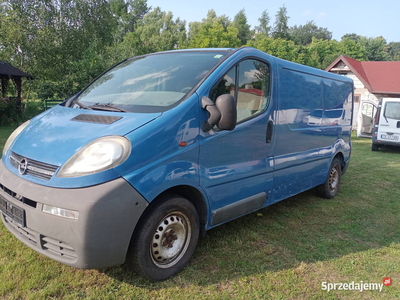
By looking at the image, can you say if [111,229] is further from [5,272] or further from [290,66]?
[290,66]

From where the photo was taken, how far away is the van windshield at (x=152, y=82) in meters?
3.01

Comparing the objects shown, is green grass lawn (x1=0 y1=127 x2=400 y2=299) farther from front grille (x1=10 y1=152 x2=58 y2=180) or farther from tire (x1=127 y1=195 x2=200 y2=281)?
front grille (x1=10 y1=152 x2=58 y2=180)

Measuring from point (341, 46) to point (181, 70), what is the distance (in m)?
63.4

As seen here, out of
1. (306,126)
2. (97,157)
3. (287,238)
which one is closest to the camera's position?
(97,157)

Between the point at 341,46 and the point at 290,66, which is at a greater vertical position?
the point at 341,46

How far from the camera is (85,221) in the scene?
7.45 ft

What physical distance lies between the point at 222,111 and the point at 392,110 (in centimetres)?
1231

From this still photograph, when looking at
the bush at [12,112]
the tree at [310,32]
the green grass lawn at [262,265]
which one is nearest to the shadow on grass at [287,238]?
the green grass lawn at [262,265]

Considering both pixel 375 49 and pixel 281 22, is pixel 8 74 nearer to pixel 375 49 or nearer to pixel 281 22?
pixel 281 22

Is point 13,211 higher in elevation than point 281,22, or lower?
lower

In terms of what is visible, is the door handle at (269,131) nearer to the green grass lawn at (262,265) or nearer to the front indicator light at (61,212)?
the green grass lawn at (262,265)

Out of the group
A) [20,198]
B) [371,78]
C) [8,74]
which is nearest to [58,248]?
[20,198]

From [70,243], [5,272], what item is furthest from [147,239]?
[5,272]

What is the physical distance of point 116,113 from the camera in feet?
9.42
